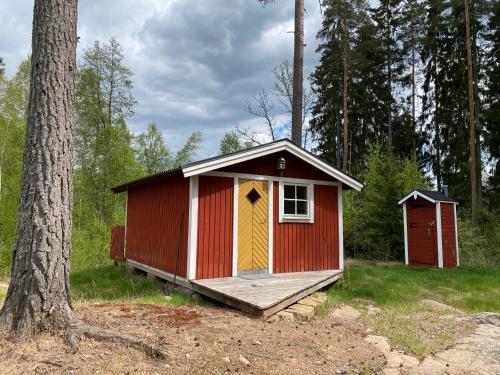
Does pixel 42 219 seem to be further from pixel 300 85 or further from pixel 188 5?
pixel 300 85

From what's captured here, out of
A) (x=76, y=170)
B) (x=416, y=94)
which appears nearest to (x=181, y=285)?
(x=76, y=170)

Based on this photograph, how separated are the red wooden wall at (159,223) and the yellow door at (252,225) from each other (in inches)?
42.5

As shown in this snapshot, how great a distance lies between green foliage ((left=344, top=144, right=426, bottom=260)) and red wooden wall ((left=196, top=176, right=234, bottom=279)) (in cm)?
824

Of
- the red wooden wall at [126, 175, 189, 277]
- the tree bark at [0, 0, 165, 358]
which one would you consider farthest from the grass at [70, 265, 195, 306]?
the tree bark at [0, 0, 165, 358]

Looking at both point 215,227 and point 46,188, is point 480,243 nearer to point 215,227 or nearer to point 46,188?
point 215,227

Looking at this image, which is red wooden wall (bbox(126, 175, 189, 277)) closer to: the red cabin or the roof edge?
the red cabin

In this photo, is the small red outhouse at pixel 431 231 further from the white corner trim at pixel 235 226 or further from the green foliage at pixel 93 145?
the green foliage at pixel 93 145

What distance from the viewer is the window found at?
7793 millimetres

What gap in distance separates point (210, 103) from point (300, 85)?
36.8ft

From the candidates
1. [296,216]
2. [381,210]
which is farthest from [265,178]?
[381,210]

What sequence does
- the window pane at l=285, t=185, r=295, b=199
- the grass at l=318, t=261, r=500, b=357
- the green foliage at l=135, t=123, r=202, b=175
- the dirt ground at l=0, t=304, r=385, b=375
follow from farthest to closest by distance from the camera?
the green foliage at l=135, t=123, r=202, b=175
the window pane at l=285, t=185, r=295, b=199
the grass at l=318, t=261, r=500, b=357
the dirt ground at l=0, t=304, r=385, b=375

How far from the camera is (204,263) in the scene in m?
6.75

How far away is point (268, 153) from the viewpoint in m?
7.33

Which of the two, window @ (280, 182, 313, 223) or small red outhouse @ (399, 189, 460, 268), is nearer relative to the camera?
window @ (280, 182, 313, 223)
